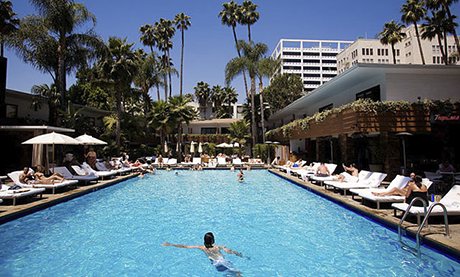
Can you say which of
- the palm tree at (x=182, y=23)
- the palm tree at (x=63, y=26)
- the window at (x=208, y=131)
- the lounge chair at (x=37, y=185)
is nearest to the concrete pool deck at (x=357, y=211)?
the lounge chair at (x=37, y=185)

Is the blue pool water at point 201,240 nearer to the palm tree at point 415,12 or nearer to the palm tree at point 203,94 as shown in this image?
the palm tree at point 415,12

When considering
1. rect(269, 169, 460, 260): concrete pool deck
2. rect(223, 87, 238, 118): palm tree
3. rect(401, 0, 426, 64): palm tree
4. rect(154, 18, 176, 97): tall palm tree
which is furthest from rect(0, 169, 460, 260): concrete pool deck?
rect(223, 87, 238, 118): palm tree

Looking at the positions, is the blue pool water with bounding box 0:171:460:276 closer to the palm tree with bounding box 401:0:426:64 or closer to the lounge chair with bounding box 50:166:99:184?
the lounge chair with bounding box 50:166:99:184

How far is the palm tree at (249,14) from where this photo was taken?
1403 inches

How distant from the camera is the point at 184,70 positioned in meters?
42.7

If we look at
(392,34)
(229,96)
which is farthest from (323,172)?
(229,96)

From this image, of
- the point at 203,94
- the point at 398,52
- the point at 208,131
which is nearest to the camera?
the point at 208,131

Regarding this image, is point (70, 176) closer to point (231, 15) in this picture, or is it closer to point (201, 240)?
point (201, 240)

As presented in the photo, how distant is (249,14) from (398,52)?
56218mm

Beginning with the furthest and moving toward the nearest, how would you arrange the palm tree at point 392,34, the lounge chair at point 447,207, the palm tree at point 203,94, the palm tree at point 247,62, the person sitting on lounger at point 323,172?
the palm tree at point 203,94 → the palm tree at point 392,34 → the palm tree at point 247,62 → the person sitting on lounger at point 323,172 → the lounge chair at point 447,207

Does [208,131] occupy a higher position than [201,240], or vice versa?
[208,131]

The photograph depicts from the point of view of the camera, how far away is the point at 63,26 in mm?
21766

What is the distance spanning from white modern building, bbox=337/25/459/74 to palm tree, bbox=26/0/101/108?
55770 millimetres

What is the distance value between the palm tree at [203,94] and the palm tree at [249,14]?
25.0 m
